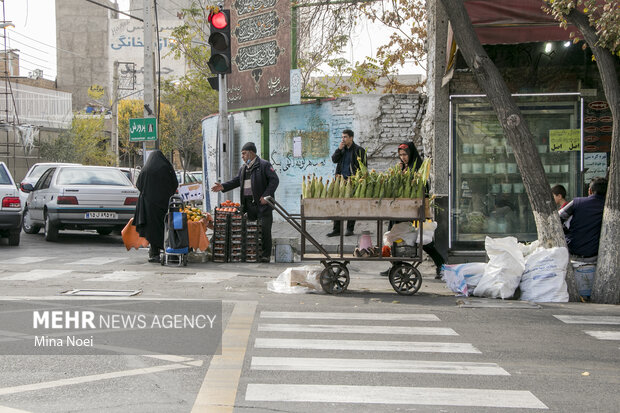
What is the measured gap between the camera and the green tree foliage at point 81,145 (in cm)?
5225

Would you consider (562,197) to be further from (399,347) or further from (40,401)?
(40,401)

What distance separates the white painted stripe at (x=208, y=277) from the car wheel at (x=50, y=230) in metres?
6.80

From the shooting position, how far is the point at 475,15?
10.8 metres

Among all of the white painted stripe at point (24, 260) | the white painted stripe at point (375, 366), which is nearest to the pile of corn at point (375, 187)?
the white painted stripe at point (375, 366)

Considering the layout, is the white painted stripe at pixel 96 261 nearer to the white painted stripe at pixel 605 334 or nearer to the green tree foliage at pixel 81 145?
the white painted stripe at pixel 605 334

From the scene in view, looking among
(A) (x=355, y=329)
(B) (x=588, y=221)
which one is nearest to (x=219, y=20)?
(B) (x=588, y=221)

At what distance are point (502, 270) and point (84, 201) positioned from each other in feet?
33.1

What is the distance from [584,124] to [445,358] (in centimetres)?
822

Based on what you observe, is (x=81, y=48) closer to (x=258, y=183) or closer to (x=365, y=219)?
(x=258, y=183)

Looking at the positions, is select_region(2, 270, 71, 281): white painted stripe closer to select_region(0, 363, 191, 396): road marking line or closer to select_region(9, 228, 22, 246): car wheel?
select_region(9, 228, 22, 246): car wheel

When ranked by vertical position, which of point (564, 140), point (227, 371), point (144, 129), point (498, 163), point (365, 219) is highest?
point (144, 129)

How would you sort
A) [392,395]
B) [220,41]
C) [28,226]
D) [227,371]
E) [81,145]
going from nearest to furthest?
[392,395] → [227,371] → [220,41] → [28,226] → [81,145]

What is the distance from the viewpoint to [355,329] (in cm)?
681

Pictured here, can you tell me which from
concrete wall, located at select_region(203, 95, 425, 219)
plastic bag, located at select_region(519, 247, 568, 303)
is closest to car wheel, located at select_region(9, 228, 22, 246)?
concrete wall, located at select_region(203, 95, 425, 219)
